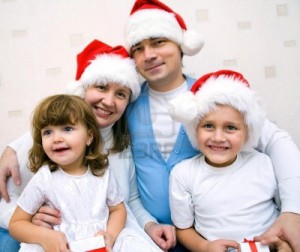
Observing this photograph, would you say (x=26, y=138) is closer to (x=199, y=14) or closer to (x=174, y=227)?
(x=174, y=227)

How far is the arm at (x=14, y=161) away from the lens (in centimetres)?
121

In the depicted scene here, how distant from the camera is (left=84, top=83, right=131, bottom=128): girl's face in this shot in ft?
3.97

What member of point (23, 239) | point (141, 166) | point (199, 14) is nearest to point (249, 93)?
point (141, 166)

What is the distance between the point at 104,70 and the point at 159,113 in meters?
0.32

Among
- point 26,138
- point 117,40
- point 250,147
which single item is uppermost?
point 117,40

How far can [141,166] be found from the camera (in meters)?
1.30

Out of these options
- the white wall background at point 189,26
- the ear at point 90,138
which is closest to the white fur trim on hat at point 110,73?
the ear at point 90,138

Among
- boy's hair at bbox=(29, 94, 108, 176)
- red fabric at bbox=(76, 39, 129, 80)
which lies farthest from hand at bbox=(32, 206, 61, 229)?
red fabric at bbox=(76, 39, 129, 80)

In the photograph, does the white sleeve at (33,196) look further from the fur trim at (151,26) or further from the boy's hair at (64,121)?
the fur trim at (151,26)

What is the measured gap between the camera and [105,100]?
3.91 feet

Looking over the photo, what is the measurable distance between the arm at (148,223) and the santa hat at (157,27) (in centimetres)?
57

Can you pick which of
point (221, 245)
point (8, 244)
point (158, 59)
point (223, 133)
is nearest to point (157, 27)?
point (158, 59)

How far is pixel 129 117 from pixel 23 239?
0.67m

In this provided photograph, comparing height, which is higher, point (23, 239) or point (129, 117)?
point (129, 117)
